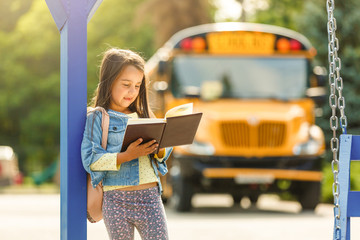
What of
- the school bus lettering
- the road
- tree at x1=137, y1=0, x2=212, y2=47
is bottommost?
the road

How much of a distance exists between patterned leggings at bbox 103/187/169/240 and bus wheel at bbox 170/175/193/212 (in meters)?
8.22

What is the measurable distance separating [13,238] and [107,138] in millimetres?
4717

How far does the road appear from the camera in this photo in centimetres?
854

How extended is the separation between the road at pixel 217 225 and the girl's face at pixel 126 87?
4.42 m

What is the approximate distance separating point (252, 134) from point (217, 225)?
2629mm

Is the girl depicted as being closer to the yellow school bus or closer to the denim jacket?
the denim jacket

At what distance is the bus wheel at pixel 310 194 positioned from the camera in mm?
12367

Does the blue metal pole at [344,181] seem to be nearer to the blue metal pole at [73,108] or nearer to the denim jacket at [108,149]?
the denim jacket at [108,149]

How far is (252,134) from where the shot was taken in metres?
12.2

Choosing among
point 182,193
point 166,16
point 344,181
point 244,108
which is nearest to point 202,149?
point 182,193

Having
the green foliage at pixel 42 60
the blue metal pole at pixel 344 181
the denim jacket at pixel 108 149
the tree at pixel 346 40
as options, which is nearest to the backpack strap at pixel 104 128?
the denim jacket at pixel 108 149

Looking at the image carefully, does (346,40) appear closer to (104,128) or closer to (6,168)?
(6,168)

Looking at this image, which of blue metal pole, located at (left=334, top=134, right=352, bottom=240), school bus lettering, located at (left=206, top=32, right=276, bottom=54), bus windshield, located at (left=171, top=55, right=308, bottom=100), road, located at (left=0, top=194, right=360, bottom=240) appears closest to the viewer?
blue metal pole, located at (left=334, top=134, right=352, bottom=240)

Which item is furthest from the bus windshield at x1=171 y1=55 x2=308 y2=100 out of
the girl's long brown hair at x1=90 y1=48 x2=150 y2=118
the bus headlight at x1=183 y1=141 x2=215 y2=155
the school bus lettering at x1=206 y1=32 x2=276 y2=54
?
the girl's long brown hair at x1=90 y1=48 x2=150 y2=118
